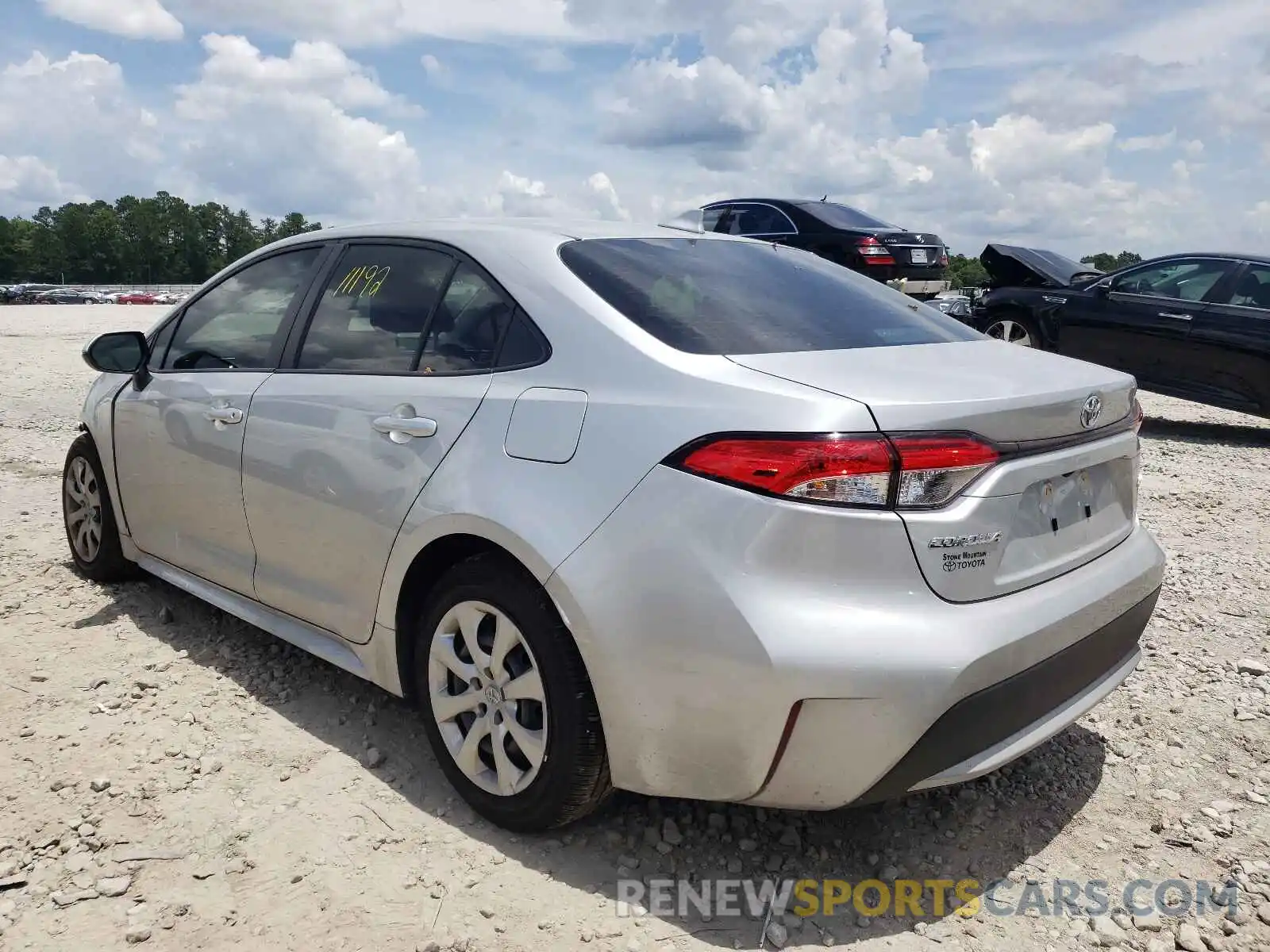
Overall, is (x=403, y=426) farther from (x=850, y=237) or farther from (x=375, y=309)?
(x=850, y=237)

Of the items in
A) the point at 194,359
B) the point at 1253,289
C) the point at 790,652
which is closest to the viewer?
the point at 790,652

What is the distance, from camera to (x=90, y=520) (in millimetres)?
4426

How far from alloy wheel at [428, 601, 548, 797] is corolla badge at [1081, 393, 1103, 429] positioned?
1451 mm

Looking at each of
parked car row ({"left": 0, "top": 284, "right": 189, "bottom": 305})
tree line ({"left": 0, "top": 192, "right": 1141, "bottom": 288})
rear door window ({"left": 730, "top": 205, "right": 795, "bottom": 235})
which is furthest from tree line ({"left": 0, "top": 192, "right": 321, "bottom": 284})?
rear door window ({"left": 730, "top": 205, "right": 795, "bottom": 235})

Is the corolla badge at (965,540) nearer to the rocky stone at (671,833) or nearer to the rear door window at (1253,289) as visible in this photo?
the rocky stone at (671,833)

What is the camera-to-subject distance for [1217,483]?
6734 millimetres

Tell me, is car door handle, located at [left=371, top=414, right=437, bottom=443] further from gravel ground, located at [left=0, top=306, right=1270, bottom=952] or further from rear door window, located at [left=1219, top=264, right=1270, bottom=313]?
rear door window, located at [left=1219, top=264, right=1270, bottom=313]

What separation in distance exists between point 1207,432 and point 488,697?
8.80 m

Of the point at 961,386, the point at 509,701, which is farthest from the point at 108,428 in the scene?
the point at 961,386

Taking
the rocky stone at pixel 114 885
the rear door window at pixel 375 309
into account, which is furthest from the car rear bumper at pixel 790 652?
the rocky stone at pixel 114 885

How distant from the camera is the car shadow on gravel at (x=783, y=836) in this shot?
232 centimetres

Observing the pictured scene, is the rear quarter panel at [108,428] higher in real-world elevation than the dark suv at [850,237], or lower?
lower

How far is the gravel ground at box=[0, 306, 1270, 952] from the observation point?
229 centimetres

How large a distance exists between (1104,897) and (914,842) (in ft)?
1.50
